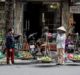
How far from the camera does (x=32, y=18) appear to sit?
29438 mm

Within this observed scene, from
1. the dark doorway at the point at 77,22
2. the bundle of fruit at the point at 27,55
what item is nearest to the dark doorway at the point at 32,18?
the dark doorway at the point at 77,22

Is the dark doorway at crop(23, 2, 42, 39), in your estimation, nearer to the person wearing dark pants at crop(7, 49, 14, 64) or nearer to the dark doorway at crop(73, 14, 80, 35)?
the dark doorway at crop(73, 14, 80, 35)

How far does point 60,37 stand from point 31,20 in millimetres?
7304

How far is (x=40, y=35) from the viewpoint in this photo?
29234mm

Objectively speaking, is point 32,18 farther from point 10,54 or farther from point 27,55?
point 10,54

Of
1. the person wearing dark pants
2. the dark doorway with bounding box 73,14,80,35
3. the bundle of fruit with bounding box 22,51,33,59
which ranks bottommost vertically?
the bundle of fruit with bounding box 22,51,33,59

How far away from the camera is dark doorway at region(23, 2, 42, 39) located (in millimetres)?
29375

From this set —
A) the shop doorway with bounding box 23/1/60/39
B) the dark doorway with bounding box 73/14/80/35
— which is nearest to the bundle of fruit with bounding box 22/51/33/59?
the shop doorway with bounding box 23/1/60/39

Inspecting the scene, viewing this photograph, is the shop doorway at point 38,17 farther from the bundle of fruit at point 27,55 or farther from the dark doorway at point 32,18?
the bundle of fruit at point 27,55

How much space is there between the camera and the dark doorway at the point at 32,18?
29.4 metres

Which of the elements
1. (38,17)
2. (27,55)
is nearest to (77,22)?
(38,17)

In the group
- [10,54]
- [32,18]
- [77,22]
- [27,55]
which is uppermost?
[32,18]

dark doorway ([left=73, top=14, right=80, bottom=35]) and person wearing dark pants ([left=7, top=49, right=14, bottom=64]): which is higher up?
dark doorway ([left=73, top=14, right=80, bottom=35])

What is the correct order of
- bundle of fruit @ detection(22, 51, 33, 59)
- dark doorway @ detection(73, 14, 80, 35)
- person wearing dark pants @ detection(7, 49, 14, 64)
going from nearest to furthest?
person wearing dark pants @ detection(7, 49, 14, 64) < bundle of fruit @ detection(22, 51, 33, 59) < dark doorway @ detection(73, 14, 80, 35)
